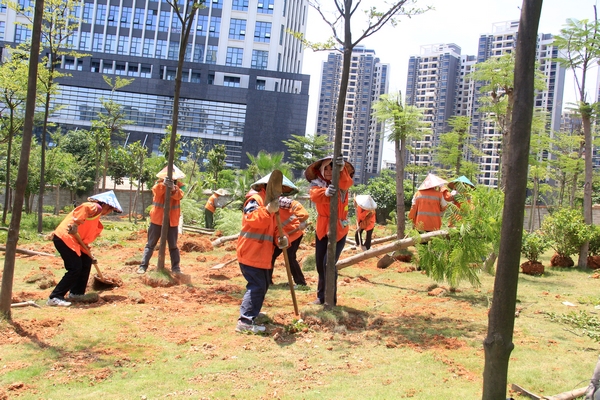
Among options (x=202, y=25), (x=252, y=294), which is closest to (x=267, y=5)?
(x=202, y=25)

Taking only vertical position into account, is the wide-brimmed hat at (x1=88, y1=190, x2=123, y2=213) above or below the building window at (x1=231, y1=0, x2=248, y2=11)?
below

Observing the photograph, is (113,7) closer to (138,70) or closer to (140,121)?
(138,70)

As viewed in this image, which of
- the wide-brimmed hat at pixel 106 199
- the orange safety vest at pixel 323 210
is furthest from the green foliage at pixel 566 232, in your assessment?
the wide-brimmed hat at pixel 106 199

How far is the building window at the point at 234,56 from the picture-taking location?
196ft

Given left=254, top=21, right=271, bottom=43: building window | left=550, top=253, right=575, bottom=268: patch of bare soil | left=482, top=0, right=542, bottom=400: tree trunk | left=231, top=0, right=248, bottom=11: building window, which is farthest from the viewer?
left=231, top=0, right=248, bottom=11: building window

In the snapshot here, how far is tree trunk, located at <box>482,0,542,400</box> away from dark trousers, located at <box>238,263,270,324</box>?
3.41 metres

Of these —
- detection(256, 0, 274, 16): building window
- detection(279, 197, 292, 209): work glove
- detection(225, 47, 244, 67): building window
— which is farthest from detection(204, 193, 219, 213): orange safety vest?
detection(256, 0, 274, 16): building window

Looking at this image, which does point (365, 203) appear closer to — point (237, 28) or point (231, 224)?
point (231, 224)

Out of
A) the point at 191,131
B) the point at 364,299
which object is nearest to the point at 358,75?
the point at 191,131

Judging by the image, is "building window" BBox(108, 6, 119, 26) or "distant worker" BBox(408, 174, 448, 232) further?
"building window" BBox(108, 6, 119, 26)

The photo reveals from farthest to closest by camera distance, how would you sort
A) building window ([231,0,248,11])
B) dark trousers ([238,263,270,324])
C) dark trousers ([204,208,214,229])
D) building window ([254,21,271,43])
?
1. building window ([231,0,248,11])
2. building window ([254,21,271,43])
3. dark trousers ([204,208,214,229])
4. dark trousers ([238,263,270,324])

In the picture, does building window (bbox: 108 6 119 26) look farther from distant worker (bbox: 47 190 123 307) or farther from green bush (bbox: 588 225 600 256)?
green bush (bbox: 588 225 600 256)

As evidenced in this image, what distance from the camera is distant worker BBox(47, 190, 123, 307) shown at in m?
6.98

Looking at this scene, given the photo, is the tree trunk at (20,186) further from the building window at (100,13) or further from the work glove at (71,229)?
the building window at (100,13)
